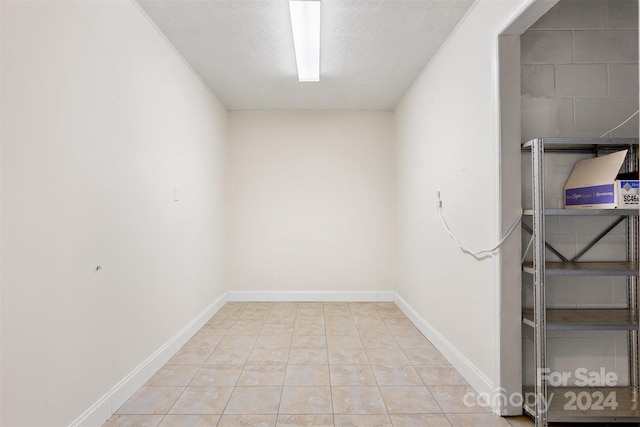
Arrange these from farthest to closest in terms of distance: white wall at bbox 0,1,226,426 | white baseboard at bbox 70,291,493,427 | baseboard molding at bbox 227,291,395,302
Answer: baseboard molding at bbox 227,291,395,302, white baseboard at bbox 70,291,493,427, white wall at bbox 0,1,226,426

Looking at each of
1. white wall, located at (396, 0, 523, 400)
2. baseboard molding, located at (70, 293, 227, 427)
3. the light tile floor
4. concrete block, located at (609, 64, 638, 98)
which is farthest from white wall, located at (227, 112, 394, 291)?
concrete block, located at (609, 64, 638, 98)

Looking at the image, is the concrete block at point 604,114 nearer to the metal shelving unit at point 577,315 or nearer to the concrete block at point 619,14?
the metal shelving unit at point 577,315

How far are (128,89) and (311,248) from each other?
3.03m

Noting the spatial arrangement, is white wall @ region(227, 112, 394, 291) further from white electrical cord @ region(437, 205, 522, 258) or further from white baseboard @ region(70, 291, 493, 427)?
A: white electrical cord @ region(437, 205, 522, 258)

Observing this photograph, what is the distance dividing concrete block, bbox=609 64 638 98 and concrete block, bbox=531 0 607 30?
0.27 metres

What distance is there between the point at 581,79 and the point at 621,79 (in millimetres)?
229

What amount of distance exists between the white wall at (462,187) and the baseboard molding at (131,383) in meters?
2.13

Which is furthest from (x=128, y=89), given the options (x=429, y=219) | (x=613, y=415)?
(x=613, y=415)

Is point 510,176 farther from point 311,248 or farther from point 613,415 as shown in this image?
point 311,248

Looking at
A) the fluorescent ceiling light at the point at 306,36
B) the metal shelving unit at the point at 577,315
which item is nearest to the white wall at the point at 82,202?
the fluorescent ceiling light at the point at 306,36

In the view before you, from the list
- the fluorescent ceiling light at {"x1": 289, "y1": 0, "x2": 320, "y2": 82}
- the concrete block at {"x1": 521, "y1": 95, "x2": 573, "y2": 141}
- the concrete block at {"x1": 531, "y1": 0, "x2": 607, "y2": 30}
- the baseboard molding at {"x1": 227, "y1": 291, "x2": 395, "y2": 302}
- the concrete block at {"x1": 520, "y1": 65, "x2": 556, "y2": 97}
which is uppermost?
the fluorescent ceiling light at {"x1": 289, "y1": 0, "x2": 320, "y2": 82}

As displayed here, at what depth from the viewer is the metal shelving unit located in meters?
1.80

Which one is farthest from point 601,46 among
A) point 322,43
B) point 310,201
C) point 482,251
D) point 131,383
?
point 131,383

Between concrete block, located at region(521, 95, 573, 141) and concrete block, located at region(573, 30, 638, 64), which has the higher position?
concrete block, located at region(573, 30, 638, 64)
